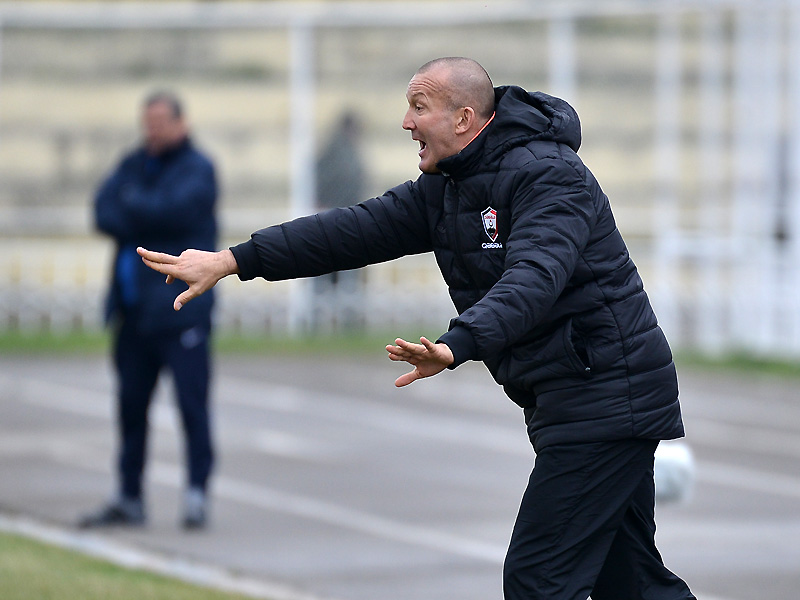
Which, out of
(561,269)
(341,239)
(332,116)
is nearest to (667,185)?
(332,116)

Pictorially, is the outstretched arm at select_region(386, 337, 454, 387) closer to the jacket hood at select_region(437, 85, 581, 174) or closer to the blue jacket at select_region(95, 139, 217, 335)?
the jacket hood at select_region(437, 85, 581, 174)

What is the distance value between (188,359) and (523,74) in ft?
41.4

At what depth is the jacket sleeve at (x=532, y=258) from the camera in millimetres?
4484

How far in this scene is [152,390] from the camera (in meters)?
8.95

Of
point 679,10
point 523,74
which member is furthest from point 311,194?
point 679,10

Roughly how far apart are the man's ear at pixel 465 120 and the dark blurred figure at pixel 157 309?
153 inches

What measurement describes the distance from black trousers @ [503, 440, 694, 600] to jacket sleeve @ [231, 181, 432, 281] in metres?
0.86

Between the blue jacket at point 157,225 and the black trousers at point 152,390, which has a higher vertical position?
the blue jacket at point 157,225

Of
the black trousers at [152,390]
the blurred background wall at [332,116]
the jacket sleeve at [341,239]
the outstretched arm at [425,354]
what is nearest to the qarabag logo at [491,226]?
the jacket sleeve at [341,239]

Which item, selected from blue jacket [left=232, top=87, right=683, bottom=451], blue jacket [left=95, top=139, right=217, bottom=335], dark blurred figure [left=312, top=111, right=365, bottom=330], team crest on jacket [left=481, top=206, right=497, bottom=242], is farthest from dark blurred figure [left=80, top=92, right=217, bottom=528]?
dark blurred figure [left=312, top=111, right=365, bottom=330]

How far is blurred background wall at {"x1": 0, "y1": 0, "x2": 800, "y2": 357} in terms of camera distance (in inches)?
738

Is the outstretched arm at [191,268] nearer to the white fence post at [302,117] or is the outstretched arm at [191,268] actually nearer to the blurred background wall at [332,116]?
the blurred background wall at [332,116]

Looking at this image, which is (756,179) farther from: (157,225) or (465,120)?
(465,120)

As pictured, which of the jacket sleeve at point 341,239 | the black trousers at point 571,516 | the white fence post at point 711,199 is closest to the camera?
the black trousers at point 571,516
